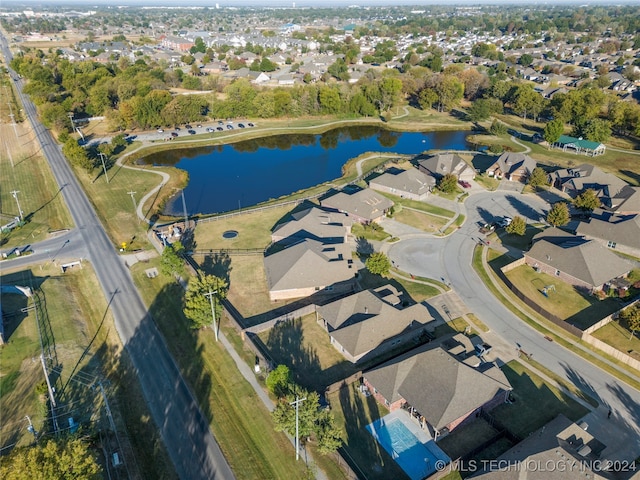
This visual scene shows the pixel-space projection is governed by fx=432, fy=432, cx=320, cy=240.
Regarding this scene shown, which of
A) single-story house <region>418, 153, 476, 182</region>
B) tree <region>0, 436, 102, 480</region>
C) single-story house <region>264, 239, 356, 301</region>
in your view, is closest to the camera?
tree <region>0, 436, 102, 480</region>

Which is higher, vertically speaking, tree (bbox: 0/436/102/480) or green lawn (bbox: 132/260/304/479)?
tree (bbox: 0/436/102/480)

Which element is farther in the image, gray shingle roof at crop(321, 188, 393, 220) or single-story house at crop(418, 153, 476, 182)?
single-story house at crop(418, 153, 476, 182)

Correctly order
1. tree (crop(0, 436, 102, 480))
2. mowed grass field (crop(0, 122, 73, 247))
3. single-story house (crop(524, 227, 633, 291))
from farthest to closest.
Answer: mowed grass field (crop(0, 122, 73, 247)), single-story house (crop(524, 227, 633, 291)), tree (crop(0, 436, 102, 480))

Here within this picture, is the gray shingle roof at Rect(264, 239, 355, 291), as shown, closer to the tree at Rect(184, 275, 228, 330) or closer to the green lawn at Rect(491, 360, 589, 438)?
the tree at Rect(184, 275, 228, 330)

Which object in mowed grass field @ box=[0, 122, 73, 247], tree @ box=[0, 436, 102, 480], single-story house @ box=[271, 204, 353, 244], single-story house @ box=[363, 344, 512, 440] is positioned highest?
tree @ box=[0, 436, 102, 480]

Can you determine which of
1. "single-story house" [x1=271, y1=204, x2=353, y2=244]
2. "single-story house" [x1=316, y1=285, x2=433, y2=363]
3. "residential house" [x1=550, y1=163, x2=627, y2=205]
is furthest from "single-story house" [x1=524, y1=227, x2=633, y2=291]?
"single-story house" [x1=271, y1=204, x2=353, y2=244]

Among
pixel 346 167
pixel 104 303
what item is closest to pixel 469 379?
pixel 104 303

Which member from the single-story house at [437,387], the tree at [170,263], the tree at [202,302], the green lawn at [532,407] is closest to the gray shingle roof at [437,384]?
the single-story house at [437,387]

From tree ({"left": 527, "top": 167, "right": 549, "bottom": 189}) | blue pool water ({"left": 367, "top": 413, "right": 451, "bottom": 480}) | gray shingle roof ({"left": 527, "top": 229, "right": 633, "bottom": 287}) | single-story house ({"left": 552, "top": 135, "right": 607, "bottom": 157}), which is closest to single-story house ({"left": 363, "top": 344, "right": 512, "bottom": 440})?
blue pool water ({"left": 367, "top": 413, "right": 451, "bottom": 480})
